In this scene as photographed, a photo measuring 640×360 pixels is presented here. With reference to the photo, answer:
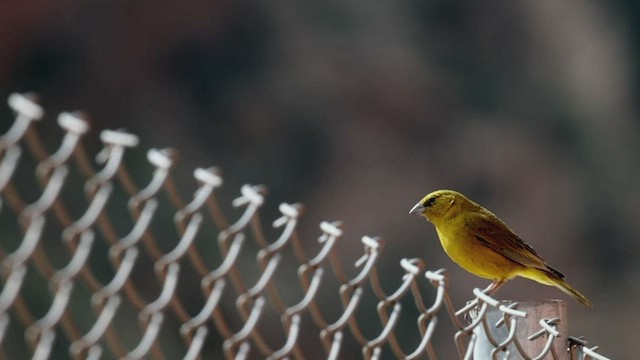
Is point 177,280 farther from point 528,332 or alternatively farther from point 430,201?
point 430,201

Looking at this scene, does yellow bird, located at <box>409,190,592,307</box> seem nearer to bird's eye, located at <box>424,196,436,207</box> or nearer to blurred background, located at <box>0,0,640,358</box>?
bird's eye, located at <box>424,196,436,207</box>

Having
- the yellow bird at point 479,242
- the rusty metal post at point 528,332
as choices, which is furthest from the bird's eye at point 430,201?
the rusty metal post at point 528,332

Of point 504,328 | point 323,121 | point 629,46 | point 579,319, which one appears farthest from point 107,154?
point 629,46

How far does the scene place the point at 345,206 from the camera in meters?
7.41

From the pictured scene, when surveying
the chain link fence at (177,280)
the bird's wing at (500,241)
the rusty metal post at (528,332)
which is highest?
the bird's wing at (500,241)

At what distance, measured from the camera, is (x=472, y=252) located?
3.68 m

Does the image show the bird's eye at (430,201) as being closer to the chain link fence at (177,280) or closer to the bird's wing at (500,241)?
the bird's wing at (500,241)

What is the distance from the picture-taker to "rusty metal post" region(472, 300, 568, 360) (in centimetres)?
237

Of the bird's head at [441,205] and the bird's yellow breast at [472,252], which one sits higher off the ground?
the bird's head at [441,205]

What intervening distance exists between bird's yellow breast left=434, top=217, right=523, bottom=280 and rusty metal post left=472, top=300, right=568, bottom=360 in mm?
1234

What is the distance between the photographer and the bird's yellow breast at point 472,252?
3672 mm

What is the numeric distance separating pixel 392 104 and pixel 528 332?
5.35m

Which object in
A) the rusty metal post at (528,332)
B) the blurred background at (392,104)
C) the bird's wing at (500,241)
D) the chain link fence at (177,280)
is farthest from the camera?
the blurred background at (392,104)

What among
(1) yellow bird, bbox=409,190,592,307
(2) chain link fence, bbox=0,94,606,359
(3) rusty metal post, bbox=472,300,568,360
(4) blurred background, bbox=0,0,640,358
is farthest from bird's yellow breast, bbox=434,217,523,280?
(4) blurred background, bbox=0,0,640,358
